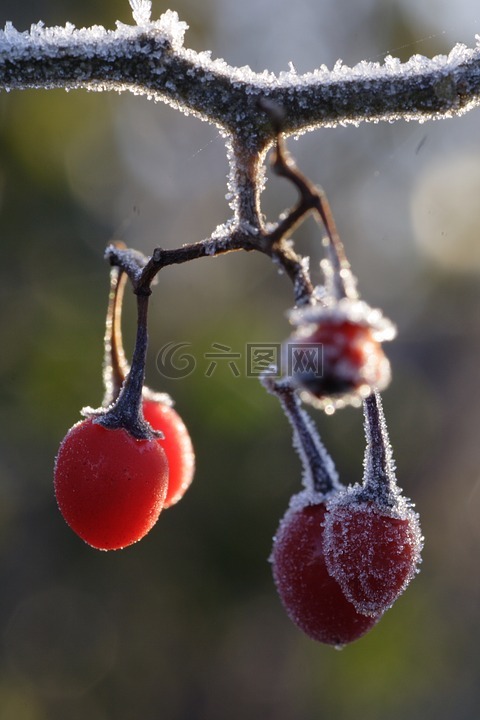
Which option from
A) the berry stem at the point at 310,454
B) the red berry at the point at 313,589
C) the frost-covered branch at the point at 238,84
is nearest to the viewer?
the frost-covered branch at the point at 238,84

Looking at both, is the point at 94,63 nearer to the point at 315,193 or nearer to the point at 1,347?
the point at 315,193

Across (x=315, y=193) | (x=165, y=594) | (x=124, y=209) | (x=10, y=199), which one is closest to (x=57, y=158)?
(x=10, y=199)

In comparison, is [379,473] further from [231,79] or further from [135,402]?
[231,79]

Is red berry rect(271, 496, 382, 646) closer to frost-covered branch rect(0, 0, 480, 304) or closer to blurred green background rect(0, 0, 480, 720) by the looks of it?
frost-covered branch rect(0, 0, 480, 304)

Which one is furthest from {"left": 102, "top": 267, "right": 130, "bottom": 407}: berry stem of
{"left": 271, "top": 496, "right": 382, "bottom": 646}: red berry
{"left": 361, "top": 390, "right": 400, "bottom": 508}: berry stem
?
{"left": 361, "top": 390, "right": 400, "bottom": 508}: berry stem

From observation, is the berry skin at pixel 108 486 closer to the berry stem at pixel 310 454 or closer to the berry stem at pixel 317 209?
the berry stem at pixel 310 454

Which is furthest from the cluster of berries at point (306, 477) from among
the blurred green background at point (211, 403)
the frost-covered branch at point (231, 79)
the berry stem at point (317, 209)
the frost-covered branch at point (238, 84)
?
the blurred green background at point (211, 403)
